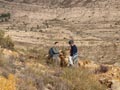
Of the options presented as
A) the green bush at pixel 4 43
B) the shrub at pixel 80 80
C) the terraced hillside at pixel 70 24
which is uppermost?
the shrub at pixel 80 80

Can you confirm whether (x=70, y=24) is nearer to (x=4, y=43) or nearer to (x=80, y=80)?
(x=4, y=43)

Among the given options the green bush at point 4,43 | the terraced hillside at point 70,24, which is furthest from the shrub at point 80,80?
the terraced hillside at point 70,24

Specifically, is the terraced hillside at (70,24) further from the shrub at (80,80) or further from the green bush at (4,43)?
the shrub at (80,80)

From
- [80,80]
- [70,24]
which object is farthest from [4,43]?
[70,24]

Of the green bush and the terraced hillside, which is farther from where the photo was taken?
the terraced hillside

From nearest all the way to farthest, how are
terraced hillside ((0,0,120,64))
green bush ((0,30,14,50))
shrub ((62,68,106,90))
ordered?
shrub ((62,68,106,90)) → green bush ((0,30,14,50)) → terraced hillside ((0,0,120,64))

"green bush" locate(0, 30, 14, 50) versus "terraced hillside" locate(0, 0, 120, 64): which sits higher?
"green bush" locate(0, 30, 14, 50)

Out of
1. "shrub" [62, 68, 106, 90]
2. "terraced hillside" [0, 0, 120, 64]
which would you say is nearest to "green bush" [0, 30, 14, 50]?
"shrub" [62, 68, 106, 90]

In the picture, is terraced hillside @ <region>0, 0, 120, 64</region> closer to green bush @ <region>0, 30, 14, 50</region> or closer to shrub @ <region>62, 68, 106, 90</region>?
green bush @ <region>0, 30, 14, 50</region>

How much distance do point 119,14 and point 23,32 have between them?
1264 cm

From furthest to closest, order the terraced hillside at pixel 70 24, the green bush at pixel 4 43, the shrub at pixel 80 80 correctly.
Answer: the terraced hillside at pixel 70 24 → the green bush at pixel 4 43 → the shrub at pixel 80 80

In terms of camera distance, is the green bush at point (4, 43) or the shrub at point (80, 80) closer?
the shrub at point (80, 80)

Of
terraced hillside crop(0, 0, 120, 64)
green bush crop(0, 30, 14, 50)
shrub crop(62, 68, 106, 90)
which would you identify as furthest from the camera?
terraced hillside crop(0, 0, 120, 64)

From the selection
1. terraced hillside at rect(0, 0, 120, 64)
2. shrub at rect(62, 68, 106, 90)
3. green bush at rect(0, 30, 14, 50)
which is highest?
shrub at rect(62, 68, 106, 90)
